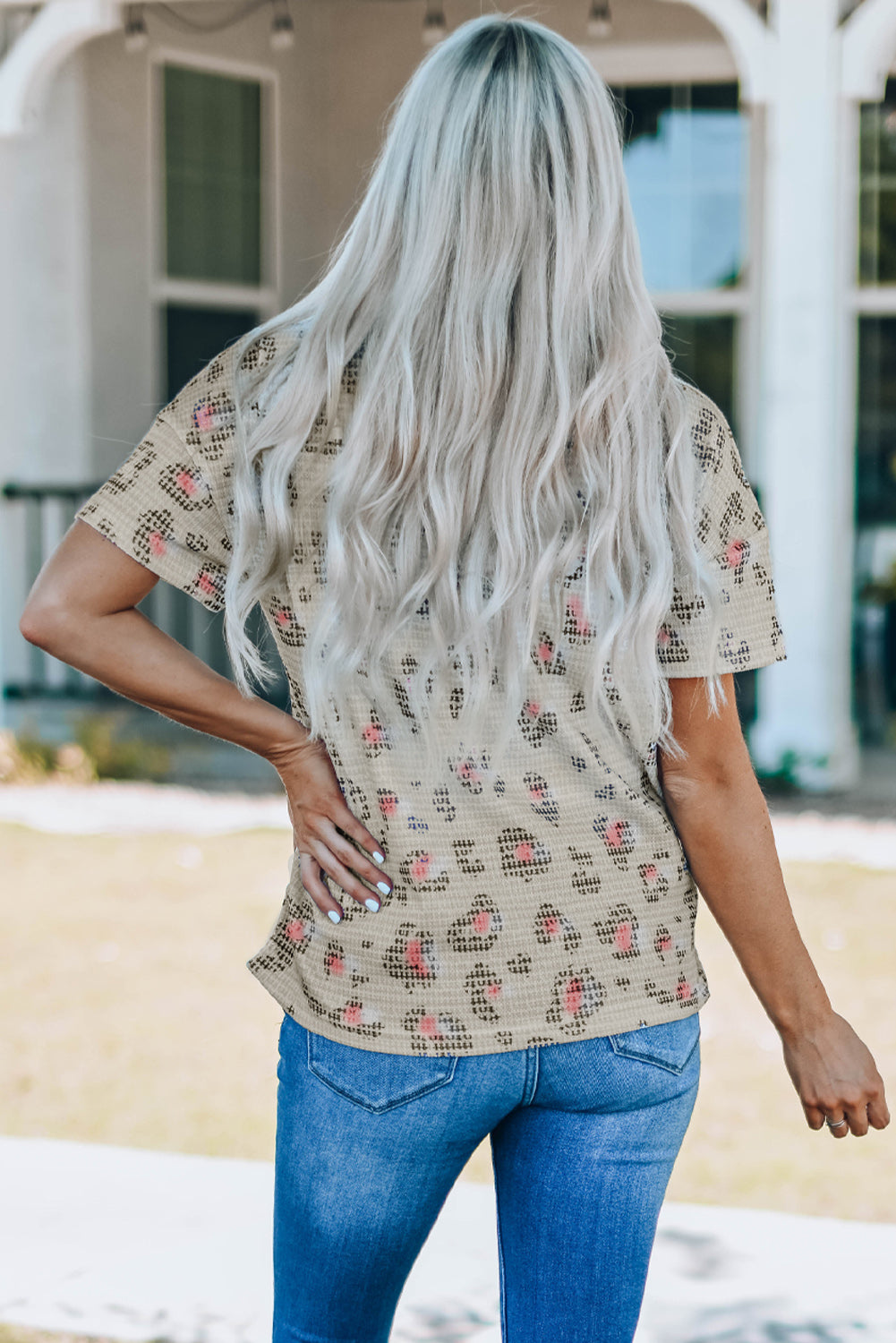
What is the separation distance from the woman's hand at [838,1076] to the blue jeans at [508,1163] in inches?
8.0

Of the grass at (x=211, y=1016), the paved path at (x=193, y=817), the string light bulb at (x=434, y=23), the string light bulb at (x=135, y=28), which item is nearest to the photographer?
the grass at (x=211, y=1016)

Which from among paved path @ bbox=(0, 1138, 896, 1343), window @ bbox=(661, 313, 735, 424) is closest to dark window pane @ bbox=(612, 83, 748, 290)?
window @ bbox=(661, 313, 735, 424)

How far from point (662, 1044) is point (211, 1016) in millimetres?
2917

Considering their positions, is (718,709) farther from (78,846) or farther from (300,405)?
(78,846)

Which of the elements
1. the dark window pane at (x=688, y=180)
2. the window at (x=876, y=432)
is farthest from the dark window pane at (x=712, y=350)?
the window at (x=876, y=432)

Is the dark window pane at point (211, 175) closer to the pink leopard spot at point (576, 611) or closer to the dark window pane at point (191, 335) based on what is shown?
the dark window pane at point (191, 335)

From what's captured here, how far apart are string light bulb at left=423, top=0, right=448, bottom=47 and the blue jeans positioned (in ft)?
22.1

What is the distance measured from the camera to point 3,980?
169 inches

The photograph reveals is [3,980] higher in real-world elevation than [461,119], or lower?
lower

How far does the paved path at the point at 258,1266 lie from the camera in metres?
2.36

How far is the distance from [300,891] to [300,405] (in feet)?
1.49

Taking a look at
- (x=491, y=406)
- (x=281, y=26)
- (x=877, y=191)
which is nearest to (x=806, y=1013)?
(x=491, y=406)

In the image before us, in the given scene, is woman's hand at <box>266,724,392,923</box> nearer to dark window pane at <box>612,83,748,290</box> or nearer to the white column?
the white column

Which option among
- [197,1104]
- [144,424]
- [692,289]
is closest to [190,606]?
[144,424]
